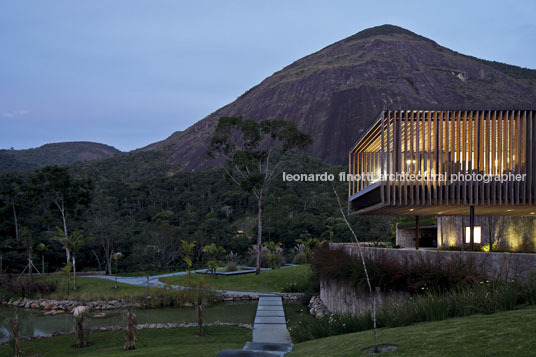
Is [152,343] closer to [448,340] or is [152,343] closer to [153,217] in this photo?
[448,340]

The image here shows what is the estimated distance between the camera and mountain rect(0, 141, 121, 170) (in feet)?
378

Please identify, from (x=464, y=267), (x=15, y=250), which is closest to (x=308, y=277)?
(x=464, y=267)

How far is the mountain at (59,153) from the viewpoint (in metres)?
115

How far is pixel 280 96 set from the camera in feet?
431

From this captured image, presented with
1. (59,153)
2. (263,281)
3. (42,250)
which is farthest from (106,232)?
(59,153)

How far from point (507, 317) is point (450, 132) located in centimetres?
998

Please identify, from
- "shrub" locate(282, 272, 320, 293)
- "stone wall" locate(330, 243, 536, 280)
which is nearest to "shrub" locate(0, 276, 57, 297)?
"shrub" locate(282, 272, 320, 293)

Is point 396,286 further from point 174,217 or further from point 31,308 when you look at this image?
point 174,217

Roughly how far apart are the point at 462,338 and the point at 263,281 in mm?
20181

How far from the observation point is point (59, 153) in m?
134

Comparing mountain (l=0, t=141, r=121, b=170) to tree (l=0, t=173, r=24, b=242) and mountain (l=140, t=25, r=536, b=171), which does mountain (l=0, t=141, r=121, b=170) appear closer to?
mountain (l=140, t=25, r=536, b=171)

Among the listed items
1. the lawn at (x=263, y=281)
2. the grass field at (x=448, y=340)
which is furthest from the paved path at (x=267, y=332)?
the lawn at (x=263, y=281)

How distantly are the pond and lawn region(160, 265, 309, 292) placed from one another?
289 cm

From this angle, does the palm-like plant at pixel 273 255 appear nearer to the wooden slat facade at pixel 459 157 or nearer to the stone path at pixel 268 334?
the stone path at pixel 268 334
